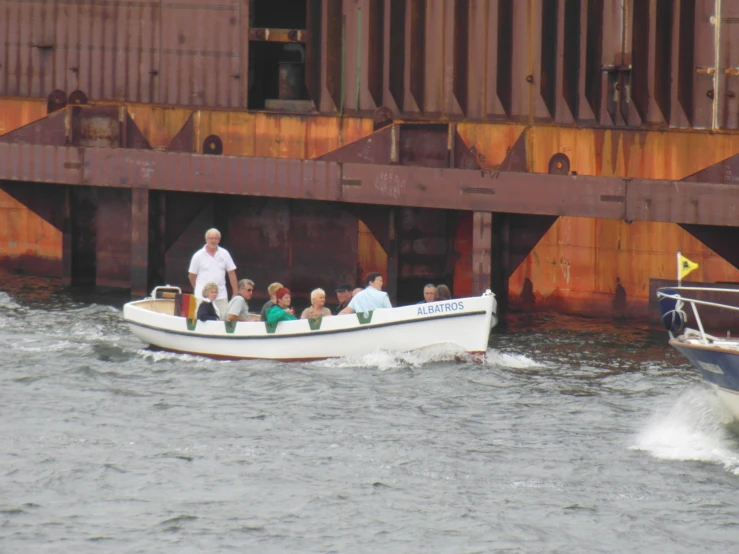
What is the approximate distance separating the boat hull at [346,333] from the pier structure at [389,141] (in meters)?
3.30

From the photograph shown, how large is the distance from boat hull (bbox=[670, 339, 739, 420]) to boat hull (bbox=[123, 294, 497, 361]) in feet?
12.2

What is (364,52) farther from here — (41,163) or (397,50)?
(41,163)

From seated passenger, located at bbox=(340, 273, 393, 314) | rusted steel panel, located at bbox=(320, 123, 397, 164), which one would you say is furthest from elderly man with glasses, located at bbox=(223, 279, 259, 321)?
rusted steel panel, located at bbox=(320, 123, 397, 164)

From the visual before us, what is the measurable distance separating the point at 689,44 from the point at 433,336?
7143mm

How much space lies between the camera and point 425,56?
24.0 meters

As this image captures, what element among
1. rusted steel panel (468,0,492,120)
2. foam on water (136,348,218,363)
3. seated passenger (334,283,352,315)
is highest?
rusted steel panel (468,0,492,120)

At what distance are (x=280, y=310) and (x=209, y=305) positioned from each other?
1223 millimetres

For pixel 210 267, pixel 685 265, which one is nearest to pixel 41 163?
pixel 210 267

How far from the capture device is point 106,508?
13516 mm

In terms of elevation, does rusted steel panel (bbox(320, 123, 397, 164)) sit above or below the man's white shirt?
above

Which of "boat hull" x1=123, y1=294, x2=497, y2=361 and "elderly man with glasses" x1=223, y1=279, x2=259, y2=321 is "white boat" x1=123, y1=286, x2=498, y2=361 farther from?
"elderly man with glasses" x1=223, y1=279, x2=259, y2=321

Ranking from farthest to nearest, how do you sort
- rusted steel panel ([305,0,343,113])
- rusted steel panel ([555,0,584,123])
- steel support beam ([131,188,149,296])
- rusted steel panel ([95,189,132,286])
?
rusted steel panel ([95,189,132,286]), rusted steel panel ([305,0,343,113]), steel support beam ([131,188,149,296]), rusted steel panel ([555,0,584,123])

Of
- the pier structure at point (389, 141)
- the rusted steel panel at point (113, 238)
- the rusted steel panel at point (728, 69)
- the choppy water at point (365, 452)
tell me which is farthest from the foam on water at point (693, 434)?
the rusted steel panel at point (113, 238)

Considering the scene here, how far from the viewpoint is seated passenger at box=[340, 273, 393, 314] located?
19.5 meters
